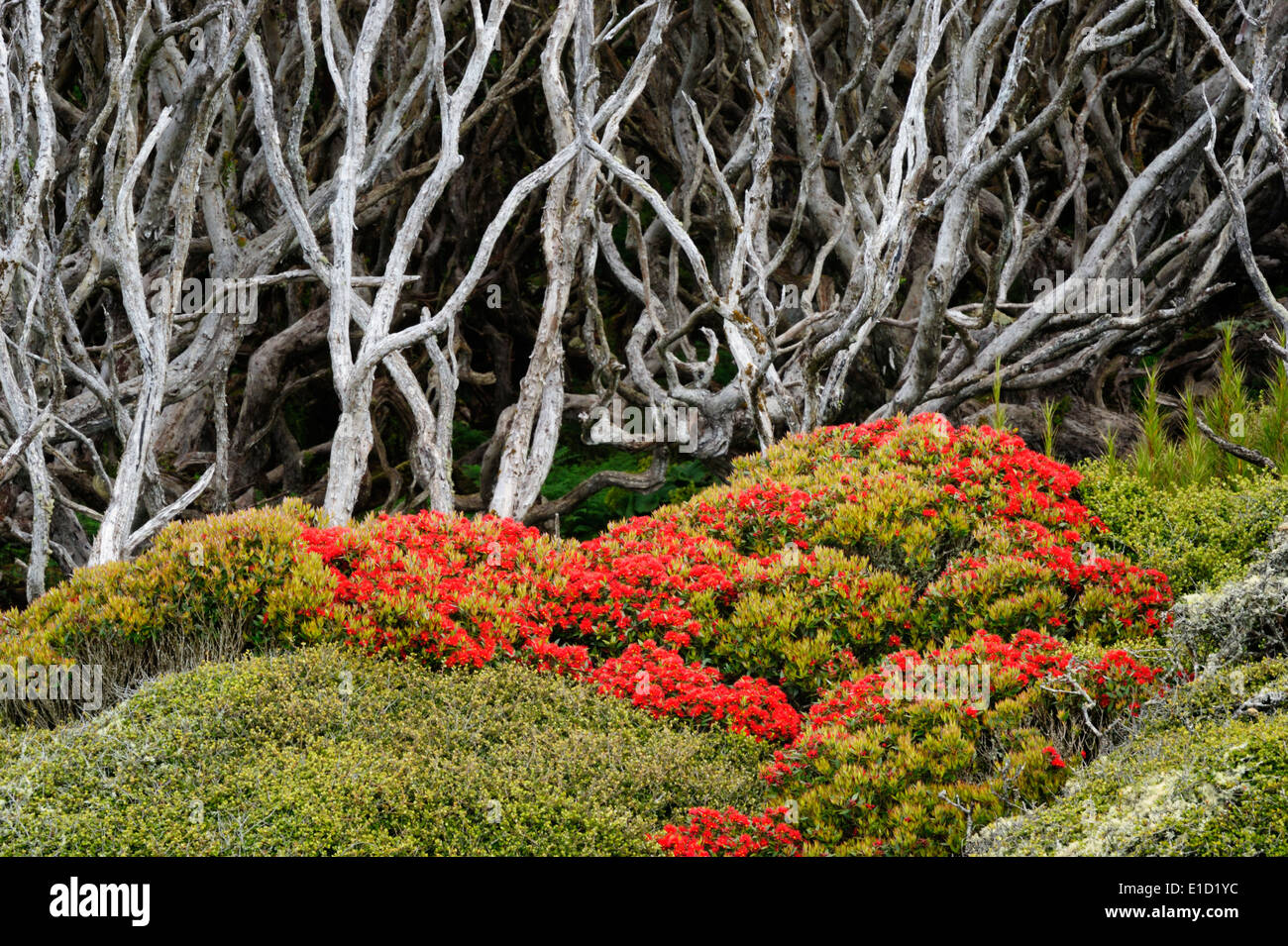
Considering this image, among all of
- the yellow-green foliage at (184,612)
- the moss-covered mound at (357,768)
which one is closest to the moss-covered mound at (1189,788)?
the moss-covered mound at (357,768)

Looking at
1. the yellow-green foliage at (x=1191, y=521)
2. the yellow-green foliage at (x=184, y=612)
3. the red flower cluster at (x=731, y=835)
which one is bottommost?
the red flower cluster at (x=731, y=835)

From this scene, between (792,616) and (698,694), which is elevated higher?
(792,616)

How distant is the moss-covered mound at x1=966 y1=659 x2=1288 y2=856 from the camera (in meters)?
3.69

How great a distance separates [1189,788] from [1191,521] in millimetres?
2897

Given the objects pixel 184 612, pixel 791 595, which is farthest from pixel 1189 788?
pixel 184 612

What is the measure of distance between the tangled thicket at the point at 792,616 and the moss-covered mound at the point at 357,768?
0.23 m

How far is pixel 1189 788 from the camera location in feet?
12.7

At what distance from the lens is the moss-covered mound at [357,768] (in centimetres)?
444
